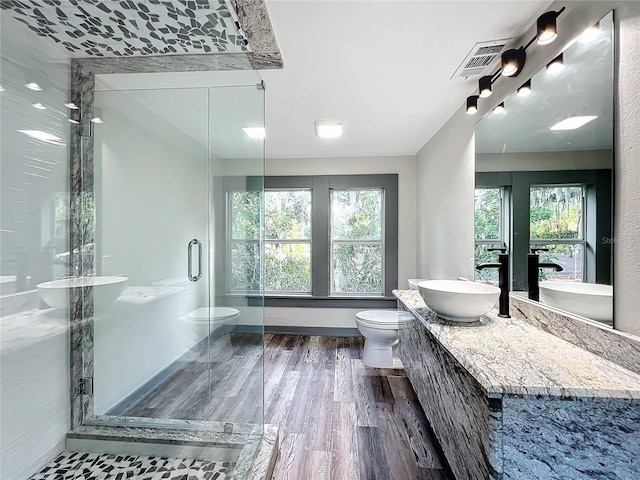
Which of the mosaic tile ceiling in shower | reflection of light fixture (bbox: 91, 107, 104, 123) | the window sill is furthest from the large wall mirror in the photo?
reflection of light fixture (bbox: 91, 107, 104, 123)

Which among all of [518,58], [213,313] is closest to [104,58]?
[213,313]

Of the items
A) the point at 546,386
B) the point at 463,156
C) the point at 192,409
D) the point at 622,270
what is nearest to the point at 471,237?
the point at 463,156

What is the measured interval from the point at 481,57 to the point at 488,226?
99cm

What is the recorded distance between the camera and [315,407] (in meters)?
2.04

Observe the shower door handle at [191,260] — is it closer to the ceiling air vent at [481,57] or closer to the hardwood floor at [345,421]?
the hardwood floor at [345,421]

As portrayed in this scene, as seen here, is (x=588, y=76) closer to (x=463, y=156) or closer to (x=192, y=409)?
(x=463, y=156)

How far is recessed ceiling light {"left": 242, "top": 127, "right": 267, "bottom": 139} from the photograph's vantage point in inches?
87.3

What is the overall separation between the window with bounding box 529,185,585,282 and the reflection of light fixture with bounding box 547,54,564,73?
0.53 m

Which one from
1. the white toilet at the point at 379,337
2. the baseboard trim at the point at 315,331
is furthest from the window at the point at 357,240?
the white toilet at the point at 379,337

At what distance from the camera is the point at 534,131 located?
1424mm

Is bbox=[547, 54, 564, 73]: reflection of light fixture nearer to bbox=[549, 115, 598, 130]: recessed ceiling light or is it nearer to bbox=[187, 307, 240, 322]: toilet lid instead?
bbox=[549, 115, 598, 130]: recessed ceiling light

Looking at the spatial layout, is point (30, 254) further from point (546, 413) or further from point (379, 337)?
point (379, 337)

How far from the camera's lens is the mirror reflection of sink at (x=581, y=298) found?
1.05m

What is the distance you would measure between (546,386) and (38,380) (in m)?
2.25
